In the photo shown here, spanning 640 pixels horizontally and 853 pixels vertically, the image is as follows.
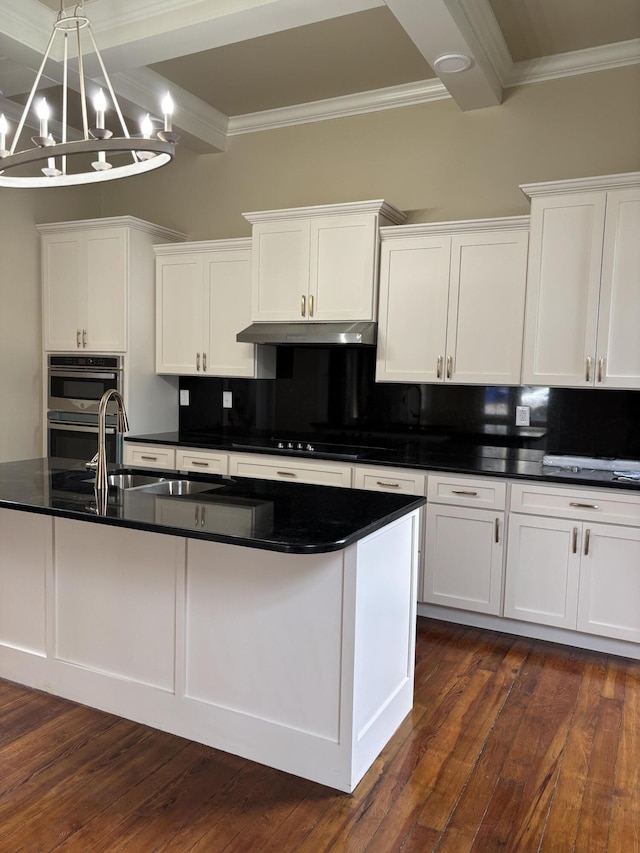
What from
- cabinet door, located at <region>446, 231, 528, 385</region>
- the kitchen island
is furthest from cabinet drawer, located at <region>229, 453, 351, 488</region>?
the kitchen island

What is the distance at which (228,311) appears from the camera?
440 centimetres

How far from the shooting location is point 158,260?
15.2 ft

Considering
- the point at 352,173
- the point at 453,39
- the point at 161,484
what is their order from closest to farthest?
the point at 161,484 → the point at 453,39 → the point at 352,173

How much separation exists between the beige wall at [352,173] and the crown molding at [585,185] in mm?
495

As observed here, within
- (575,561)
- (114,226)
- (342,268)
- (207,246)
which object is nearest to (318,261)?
(342,268)

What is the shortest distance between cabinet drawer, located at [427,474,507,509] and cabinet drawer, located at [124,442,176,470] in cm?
178

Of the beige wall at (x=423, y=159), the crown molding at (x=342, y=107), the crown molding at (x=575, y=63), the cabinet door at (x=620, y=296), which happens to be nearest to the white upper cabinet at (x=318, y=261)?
the beige wall at (x=423, y=159)

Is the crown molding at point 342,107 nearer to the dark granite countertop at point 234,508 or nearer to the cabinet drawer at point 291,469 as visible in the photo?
the cabinet drawer at point 291,469

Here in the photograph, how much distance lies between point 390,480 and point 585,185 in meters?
1.80

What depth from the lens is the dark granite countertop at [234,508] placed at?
73.7 inches

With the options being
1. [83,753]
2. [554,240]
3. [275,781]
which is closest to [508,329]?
[554,240]

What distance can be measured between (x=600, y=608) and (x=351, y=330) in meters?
2.00

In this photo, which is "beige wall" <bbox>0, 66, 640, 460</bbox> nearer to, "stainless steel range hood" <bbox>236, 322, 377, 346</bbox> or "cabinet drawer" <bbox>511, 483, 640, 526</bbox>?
"stainless steel range hood" <bbox>236, 322, 377, 346</bbox>

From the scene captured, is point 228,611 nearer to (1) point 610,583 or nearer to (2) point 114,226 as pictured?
(1) point 610,583
